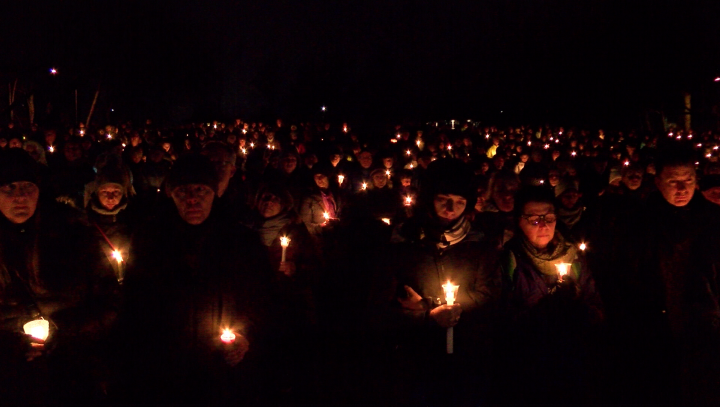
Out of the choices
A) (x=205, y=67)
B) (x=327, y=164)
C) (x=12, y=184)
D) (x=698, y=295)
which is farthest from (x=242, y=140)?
(x=205, y=67)

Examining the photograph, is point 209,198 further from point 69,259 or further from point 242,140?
point 242,140

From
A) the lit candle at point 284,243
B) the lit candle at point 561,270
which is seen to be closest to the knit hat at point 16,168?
the lit candle at point 284,243

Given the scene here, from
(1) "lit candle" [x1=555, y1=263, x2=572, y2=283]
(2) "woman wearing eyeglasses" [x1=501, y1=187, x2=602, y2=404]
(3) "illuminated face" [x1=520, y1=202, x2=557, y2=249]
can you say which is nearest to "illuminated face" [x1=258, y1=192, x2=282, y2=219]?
(2) "woman wearing eyeglasses" [x1=501, y1=187, x2=602, y2=404]

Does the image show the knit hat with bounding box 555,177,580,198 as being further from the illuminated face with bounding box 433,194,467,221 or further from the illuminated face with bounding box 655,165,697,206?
the illuminated face with bounding box 433,194,467,221

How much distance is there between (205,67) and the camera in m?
33.2

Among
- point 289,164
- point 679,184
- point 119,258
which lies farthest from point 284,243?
point 679,184

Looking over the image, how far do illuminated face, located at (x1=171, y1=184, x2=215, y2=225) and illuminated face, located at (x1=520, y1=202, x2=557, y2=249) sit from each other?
190 centimetres

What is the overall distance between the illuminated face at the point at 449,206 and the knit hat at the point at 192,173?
48.9 inches

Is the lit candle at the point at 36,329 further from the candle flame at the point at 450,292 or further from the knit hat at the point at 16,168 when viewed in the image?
the candle flame at the point at 450,292

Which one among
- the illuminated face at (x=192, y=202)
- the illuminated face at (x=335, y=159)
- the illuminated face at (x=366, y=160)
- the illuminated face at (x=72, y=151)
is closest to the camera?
the illuminated face at (x=192, y=202)

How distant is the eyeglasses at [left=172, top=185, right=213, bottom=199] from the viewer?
282 cm

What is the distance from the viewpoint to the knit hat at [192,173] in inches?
112

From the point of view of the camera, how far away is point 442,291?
3084 millimetres

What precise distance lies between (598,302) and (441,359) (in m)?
1.00
